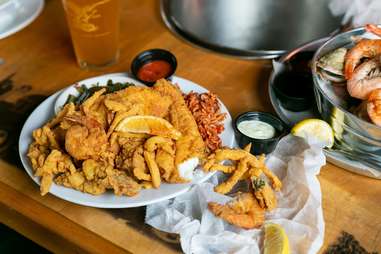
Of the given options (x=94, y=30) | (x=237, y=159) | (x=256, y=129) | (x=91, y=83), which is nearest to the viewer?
(x=237, y=159)

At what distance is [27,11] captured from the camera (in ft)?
5.65

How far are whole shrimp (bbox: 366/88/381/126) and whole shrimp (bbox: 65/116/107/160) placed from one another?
23.2 inches

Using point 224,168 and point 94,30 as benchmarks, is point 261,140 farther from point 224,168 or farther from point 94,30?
point 94,30

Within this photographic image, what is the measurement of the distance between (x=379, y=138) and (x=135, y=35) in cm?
88

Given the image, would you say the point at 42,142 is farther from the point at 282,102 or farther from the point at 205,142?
the point at 282,102

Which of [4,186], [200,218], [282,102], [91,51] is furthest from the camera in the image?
[91,51]

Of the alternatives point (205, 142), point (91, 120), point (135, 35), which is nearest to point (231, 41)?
point (135, 35)

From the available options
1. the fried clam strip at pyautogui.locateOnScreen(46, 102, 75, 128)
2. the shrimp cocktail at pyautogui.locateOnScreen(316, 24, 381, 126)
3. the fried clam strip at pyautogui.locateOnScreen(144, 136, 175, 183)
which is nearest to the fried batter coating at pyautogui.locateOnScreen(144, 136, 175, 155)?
the fried clam strip at pyautogui.locateOnScreen(144, 136, 175, 183)

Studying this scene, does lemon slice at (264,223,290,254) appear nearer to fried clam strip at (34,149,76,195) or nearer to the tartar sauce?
the tartar sauce

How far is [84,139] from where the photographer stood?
41.9 inches

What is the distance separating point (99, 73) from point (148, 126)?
0.48m

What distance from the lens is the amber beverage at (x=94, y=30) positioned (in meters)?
1.39

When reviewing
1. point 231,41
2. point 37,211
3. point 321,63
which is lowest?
point 37,211

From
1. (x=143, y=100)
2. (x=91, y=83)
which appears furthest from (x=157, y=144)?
(x=91, y=83)
